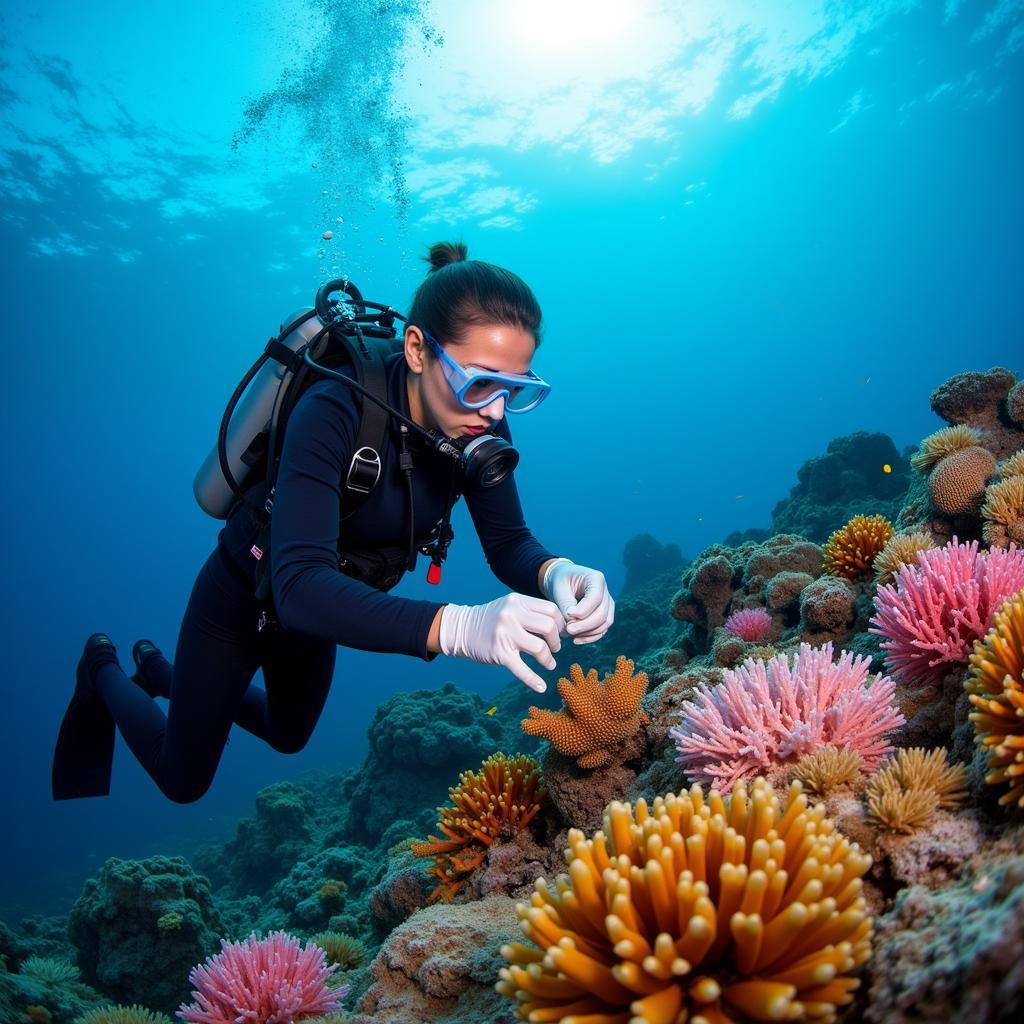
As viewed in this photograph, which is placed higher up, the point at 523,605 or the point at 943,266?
the point at 943,266

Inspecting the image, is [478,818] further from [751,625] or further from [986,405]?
[986,405]

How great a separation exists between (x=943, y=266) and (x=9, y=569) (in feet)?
518

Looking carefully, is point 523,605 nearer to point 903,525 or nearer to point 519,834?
point 519,834

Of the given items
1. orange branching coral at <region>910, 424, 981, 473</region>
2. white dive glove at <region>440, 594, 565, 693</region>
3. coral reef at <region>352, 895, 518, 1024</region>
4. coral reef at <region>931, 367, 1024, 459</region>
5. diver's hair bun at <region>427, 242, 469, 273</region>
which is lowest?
coral reef at <region>352, 895, 518, 1024</region>

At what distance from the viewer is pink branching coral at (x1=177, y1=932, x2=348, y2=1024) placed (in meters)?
2.66

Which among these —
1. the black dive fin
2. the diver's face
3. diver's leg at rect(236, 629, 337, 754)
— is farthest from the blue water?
the diver's face

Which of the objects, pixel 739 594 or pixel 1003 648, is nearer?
pixel 1003 648

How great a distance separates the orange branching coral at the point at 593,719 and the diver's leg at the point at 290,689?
2.05 meters

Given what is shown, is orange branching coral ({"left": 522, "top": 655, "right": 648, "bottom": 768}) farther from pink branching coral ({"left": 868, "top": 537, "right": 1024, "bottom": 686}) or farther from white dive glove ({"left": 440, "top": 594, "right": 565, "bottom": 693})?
pink branching coral ({"left": 868, "top": 537, "right": 1024, "bottom": 686})

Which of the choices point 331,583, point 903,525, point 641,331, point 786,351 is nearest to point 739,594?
point 903,525

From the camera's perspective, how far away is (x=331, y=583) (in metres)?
2.54

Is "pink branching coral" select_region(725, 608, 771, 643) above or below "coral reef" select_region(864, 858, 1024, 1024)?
above

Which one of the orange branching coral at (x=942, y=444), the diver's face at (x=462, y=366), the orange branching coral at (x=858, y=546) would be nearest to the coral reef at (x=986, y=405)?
the orange branching coral at (x=942, y=444)

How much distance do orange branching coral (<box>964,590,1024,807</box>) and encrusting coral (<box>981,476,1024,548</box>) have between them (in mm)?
1970
